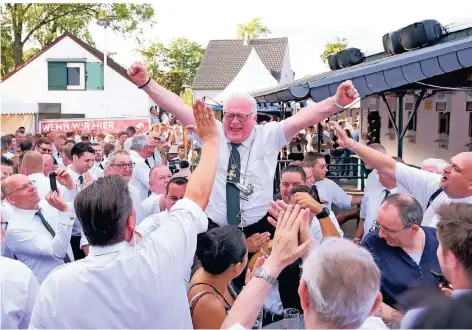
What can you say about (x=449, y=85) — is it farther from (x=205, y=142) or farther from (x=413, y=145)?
(x=205, y=142)

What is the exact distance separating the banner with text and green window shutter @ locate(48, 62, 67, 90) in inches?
520

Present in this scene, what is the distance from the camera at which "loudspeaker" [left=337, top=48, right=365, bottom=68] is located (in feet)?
38.7

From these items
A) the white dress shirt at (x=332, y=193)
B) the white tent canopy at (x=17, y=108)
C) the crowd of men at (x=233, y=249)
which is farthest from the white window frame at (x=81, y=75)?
the crowd of men at (x=233, y=249)

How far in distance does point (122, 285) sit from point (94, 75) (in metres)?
28.2

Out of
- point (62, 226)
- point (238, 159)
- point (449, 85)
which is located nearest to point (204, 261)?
point (238, 159)

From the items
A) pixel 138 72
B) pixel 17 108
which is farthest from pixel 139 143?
pixel 17 108

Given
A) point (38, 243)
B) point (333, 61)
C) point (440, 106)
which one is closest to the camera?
point (38, 243)

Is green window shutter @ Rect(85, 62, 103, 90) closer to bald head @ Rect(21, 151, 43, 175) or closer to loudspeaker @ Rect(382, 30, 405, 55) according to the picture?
loudspeaker @ Rect(382, 30, 405, 55)

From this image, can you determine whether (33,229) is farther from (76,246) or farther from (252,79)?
(252,79)

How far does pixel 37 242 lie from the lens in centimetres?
330

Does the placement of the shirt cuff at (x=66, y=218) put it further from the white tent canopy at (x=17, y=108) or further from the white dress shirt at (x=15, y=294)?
the white tent canopy at (x=17, y=108)

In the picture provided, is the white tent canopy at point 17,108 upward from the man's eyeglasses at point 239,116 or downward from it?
upward

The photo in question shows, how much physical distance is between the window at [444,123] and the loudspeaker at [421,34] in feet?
5.92

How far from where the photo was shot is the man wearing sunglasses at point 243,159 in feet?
10.3
